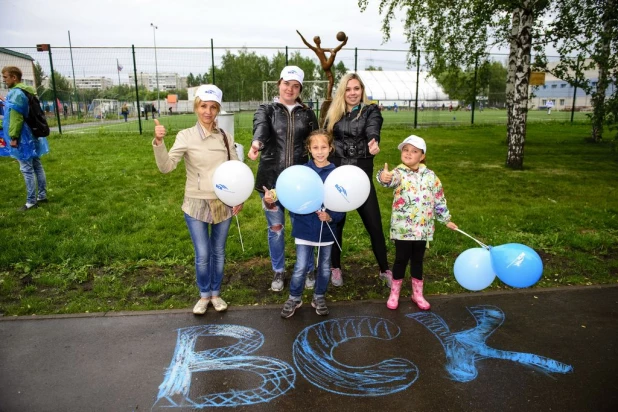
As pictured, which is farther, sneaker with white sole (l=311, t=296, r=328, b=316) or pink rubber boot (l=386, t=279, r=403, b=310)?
pink rubber boot (l=386, t=279, r=403, b=310)

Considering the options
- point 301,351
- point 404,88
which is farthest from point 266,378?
point 404,88

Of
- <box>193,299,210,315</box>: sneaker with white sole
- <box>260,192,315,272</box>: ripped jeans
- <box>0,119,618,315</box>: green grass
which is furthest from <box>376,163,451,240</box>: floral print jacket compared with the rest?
<box>193,299,210,315</box>: sneaker with white sole

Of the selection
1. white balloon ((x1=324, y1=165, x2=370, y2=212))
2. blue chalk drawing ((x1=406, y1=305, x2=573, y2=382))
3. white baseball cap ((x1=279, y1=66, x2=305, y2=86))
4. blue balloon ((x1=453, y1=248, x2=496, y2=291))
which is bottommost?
blue chalk drawing ((x1=406, y1=305, x2=573, y2=382))

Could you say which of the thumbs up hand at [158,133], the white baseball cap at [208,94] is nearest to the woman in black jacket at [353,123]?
the white baseball cap at [208,94]

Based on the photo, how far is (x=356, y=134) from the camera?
13.1 ft

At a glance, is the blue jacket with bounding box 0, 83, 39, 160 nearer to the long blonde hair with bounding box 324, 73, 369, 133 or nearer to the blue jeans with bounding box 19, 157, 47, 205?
the blue jeans with bounding box 19, 157, 47, 205

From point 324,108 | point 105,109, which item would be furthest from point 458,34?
point 105,109

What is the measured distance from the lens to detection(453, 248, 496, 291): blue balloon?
3.64 meters

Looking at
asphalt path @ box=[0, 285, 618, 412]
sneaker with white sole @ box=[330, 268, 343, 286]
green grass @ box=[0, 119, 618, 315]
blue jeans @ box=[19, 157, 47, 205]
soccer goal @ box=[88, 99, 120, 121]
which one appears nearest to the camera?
asphalt path @ box=[0, 285, 618, 412]

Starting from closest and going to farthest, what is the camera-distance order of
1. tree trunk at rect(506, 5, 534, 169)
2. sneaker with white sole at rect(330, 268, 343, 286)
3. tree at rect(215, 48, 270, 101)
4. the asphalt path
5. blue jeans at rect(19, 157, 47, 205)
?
1. the asphalt path
2. sneaker with white sole at rect(330, 268, 343, 286)
3. blue jeans at rect(19, 157, 47, 205)
4. tree trunk at rect(506, 5, 534, 169)
5. tree at rect(215, 48, 270, 101)

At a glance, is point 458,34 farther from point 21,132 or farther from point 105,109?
point 105,109

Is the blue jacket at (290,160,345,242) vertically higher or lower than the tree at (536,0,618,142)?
lower

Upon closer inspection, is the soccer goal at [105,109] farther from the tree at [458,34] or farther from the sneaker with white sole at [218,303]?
the sneaker with white sole at [218,303]

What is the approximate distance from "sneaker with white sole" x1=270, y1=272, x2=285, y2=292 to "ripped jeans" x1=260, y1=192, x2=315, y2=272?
56mm
